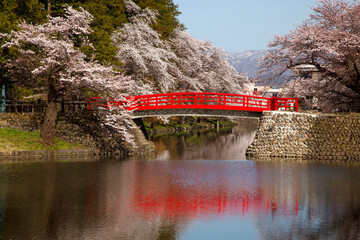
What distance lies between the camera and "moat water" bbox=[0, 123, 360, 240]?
1092 cm

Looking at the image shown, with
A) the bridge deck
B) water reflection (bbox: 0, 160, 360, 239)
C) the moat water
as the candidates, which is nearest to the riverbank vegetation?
the bridge deck

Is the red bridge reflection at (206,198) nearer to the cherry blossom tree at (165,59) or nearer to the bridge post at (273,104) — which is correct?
the bridge post at (273,104)

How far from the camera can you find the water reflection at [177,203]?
1091 centimetres

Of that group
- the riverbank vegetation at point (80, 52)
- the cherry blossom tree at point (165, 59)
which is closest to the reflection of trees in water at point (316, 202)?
the riverbank vegetation at point (80, 52)

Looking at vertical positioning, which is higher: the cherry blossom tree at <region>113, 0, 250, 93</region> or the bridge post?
the cherry blossom tree at <region>113, 0, 250, 93</region>

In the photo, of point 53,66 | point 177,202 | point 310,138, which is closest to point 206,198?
point 177,202

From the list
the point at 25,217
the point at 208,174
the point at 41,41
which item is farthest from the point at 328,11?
the point at 25,217

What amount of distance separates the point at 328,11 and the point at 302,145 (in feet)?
36.4

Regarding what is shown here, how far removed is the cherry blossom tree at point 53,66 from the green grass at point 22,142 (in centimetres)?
69

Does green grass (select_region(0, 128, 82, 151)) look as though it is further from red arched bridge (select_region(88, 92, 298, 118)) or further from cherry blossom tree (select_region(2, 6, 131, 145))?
red arched bridge (select_region(88, 92, 298, 118))

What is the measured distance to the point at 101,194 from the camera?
15.6 meters

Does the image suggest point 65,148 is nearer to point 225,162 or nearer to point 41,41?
point 41,41

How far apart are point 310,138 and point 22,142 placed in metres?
20.3

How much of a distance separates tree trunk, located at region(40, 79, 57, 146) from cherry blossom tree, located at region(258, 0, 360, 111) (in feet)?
52.9
